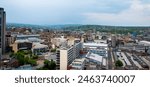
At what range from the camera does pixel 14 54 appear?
2.00 meters

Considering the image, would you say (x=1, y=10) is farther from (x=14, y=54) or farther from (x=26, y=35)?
(x=26, y=35)

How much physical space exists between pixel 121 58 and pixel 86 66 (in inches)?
16.4

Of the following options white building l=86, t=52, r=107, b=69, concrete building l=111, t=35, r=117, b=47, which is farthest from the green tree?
concrete building l=111, t=35, r=117, b=47

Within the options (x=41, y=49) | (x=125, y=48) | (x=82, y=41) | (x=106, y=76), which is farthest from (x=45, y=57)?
(x=106, y=76)

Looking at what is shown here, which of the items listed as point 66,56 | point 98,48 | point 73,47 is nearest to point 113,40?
point 98,48

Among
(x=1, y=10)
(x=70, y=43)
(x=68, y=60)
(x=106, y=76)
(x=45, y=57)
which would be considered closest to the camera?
(x=106, y=76)

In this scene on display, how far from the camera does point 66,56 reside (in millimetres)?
2045

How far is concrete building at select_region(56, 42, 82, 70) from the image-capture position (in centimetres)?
192

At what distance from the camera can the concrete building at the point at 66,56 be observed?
192 cm

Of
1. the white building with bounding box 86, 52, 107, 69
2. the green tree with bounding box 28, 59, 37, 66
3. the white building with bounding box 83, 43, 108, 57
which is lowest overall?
the white building with bounding box 86, 52, 107, 69

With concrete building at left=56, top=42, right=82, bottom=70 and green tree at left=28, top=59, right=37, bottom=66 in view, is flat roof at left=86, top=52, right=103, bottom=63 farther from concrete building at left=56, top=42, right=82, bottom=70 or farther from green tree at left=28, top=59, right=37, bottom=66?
green tree at left=28, top=59, right=37, bottom=66

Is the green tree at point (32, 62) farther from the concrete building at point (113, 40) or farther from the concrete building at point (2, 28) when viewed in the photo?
the concrete building at point (113, 40)

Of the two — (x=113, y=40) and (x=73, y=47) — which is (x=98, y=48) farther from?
(x=73, y=47)

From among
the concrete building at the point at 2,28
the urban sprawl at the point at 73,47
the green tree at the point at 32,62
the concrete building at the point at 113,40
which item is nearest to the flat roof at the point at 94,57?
the urban sprawl at the point at 73,47
